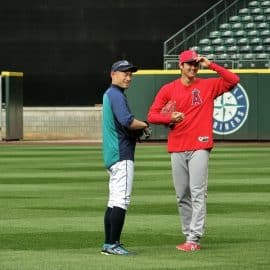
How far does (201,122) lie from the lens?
34.6 ft

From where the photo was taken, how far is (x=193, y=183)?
1041 cm

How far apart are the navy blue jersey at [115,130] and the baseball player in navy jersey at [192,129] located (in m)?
0.48

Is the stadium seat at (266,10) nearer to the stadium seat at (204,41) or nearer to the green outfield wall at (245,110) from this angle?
the stadium seat at (204,41)

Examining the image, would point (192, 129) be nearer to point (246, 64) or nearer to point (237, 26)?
point (246, 64)

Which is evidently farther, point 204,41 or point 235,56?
point 204,41

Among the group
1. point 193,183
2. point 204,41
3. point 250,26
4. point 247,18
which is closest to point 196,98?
point 193,183

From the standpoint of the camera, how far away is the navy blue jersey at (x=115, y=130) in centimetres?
1003

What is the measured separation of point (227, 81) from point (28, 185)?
8048 millimetres

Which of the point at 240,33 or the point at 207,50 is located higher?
the point at 240,33

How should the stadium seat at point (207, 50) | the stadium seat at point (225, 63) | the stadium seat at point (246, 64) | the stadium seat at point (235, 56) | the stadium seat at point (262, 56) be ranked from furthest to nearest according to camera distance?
the stadium seat at point (207, 50) < the stadium seat at point (262, 56) < the stadium seat at point (235, 56) < the stadium seat at point (225, 63) < the stadium seat at point (246, 64)

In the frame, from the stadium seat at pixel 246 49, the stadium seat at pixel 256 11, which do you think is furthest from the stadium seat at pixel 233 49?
the stadium seat at pixel 256 11

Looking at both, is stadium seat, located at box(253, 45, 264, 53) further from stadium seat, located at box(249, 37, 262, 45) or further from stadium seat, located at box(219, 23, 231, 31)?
stadium seat, located at box(219, 23, 231, 31)

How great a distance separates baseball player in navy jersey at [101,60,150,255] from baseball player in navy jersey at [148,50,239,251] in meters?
0.49

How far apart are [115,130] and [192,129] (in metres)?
0.84
